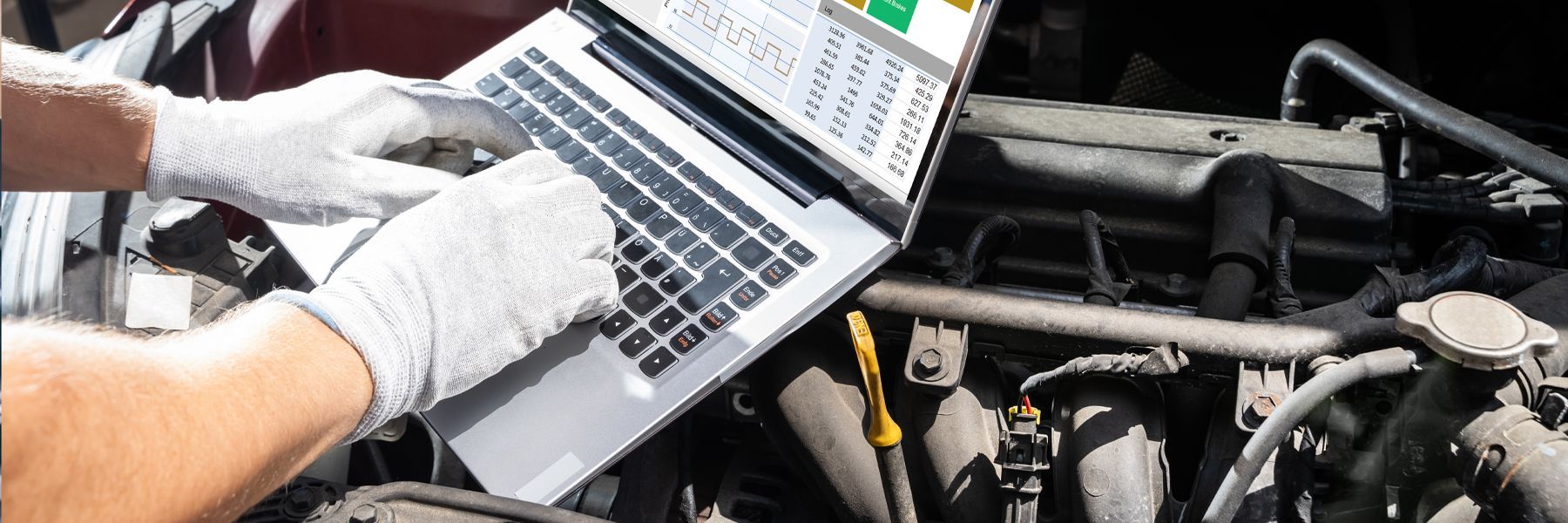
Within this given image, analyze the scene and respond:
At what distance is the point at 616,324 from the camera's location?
27.9 inches

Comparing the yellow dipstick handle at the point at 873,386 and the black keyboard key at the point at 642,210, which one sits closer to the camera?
the yellow dipstick handle at the point at 873,386

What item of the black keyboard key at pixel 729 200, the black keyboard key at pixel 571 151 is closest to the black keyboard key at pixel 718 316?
the black keyboard key at pixel 729 200

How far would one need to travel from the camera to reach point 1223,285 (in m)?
0.74

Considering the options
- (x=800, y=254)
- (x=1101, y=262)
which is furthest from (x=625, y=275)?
(x=1101, y=262)

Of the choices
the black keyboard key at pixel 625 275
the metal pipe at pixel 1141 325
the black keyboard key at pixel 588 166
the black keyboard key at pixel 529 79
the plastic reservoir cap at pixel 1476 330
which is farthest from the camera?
the black keyboard key at pixel 529 79

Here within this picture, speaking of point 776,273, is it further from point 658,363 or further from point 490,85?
point 490,85

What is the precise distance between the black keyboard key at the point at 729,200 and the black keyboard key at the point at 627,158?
0.29ft

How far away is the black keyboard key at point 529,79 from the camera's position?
3.11ft

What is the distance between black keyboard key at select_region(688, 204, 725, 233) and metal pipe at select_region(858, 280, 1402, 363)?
131 mm

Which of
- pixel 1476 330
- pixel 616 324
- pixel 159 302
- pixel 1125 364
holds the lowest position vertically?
pixel 159 302

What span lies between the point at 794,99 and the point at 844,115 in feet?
0.16

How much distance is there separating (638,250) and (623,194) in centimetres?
7

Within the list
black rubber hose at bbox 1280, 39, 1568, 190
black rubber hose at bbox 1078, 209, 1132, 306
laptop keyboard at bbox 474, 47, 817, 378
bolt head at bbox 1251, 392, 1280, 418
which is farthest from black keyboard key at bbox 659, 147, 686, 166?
black rubber hose at bbox 1280, 39, 1568, 190

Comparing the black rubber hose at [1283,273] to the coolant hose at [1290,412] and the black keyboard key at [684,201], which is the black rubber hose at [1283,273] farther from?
the black keyboard key at [684,201]
